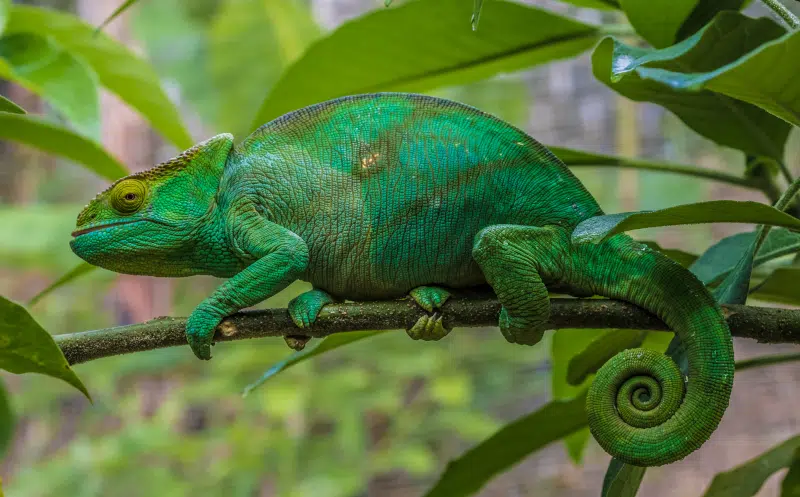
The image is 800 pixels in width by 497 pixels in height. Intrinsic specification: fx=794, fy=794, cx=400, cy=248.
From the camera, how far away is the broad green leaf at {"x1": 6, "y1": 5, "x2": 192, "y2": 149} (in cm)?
150

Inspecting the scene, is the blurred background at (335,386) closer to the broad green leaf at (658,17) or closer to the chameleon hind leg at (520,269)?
the broad green leaf at (658,17)

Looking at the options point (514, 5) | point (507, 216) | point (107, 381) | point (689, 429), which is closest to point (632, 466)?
point (689, 429)

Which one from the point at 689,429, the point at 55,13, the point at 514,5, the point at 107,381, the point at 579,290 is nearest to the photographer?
the point at 689,429

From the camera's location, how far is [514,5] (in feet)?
4.20

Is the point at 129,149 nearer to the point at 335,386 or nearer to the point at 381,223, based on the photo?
the point at 335,386

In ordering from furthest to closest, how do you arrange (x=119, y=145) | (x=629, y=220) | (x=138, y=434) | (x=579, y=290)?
1. (x=119, y=145)
2. (x=138, y=434)
3. (x=579, y=290)
4. (x=629, y=220)

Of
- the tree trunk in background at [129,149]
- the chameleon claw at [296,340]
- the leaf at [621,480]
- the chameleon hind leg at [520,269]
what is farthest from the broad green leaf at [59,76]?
the tree trunk in background at [129,149]

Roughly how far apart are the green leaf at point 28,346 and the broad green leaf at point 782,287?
2.93ft

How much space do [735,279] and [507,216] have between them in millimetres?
290

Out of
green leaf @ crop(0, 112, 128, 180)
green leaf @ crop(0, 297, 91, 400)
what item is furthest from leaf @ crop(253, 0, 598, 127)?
green leaf @ crop(0, 297, 91, 400)

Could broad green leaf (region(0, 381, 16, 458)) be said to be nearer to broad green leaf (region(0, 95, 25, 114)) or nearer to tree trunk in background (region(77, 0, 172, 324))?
broad green leaf (region(0, 95, 25, 114))

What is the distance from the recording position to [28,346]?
0.85 m

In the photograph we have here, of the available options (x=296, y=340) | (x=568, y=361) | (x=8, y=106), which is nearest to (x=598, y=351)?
(x=568, y=361)

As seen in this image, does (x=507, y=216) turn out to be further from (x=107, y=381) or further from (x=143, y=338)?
(x=107, y=381)
